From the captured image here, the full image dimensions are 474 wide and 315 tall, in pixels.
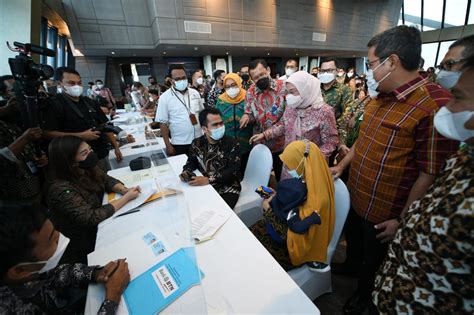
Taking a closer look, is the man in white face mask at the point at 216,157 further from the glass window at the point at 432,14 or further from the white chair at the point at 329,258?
the glass window at the point at 432,14

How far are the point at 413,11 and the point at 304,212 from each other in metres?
17.8

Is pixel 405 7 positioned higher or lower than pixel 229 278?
higher

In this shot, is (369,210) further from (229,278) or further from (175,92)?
(175,92)

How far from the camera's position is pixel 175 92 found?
2520 mm

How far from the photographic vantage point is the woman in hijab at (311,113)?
161 cm

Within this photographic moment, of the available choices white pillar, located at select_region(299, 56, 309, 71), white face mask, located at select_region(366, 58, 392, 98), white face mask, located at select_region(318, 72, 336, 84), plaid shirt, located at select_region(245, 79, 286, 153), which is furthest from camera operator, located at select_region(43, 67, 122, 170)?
white pillar, located at select_region(299, 56, 309, 71)

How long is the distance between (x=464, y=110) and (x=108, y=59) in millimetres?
12188

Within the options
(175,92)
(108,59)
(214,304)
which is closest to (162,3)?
(108,59)

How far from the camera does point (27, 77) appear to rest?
1.64 meters

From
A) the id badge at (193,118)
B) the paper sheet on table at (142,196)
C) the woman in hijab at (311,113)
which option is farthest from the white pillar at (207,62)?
the paper sheet on table at (142,196)

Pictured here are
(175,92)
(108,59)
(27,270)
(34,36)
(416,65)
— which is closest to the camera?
(27,270)

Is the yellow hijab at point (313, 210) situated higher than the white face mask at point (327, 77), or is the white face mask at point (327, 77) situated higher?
the white face mask at point (327, 77)

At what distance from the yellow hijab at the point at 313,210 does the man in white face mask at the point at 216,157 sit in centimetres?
76

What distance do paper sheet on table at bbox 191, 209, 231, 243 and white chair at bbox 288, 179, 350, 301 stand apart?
19.2 inches
